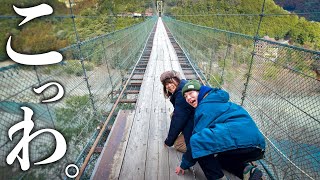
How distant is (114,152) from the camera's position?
7.07ft

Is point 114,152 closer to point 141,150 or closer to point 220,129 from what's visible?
point 141,150

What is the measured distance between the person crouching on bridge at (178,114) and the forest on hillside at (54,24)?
97 cm

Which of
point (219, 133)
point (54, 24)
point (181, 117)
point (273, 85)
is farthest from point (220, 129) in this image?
point (54, 24)

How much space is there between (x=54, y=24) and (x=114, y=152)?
9.64 feet

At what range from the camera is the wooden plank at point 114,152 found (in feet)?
6.21

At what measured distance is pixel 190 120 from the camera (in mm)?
1996

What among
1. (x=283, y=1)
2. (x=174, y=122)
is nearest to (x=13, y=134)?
(x=174, y=122)

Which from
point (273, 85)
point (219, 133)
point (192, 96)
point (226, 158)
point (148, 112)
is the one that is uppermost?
point (192, 96)

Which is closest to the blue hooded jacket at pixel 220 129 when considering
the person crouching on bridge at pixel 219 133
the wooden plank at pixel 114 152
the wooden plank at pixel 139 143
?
the person crouching on bridge at pixel 219 133

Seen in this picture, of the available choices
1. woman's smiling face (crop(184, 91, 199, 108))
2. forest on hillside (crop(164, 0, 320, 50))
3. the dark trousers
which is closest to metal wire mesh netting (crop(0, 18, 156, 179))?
woman's smiling face (crop(184, 91, 199, 108))

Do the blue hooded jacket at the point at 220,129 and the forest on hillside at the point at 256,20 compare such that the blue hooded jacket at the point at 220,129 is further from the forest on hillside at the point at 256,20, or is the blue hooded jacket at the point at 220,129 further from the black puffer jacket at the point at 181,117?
the forest on hillside at the point at 256,20

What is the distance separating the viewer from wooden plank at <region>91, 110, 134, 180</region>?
6.21 feet

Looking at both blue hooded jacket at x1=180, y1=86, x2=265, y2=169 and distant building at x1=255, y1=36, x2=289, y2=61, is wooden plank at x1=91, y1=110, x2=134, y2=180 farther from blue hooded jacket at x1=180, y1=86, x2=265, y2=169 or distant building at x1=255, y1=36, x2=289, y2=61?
distant building at x1=255, y1=36, x2=289, y2=61

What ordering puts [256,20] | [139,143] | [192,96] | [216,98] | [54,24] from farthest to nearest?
[256,20] < [54,24] < [139,143] < [192,96] < [216,98]
